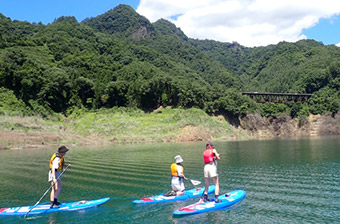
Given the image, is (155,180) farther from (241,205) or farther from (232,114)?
(232,114)

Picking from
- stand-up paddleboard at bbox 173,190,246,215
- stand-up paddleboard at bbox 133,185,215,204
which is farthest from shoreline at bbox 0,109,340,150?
stand-up paddleboard at bbox 173,190,246,215

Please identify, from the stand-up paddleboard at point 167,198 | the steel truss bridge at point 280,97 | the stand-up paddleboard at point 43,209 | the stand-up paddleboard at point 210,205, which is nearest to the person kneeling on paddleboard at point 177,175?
the stand-up paddleboard at point 167,198

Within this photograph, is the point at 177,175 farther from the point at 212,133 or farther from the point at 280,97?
the point at 280,97

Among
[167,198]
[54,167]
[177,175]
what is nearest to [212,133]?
[177,175]

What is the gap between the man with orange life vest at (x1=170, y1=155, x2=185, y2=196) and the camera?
51.0 feet

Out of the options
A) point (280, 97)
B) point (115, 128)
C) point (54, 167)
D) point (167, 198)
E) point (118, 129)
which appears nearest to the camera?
point (54, 167)

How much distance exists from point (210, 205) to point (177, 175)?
8.61 ft

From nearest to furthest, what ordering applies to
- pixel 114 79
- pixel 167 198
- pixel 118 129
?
pixel 167 198, pixel 118 129, pixel 114 79

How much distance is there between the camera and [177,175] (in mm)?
15648

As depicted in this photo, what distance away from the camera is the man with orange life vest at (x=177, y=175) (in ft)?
51.0

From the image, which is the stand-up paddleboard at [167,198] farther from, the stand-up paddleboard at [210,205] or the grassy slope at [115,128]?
the grassy slope at [115,128]

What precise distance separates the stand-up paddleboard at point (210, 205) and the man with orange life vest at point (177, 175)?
182cm

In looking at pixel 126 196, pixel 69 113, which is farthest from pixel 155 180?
pixel 69 113

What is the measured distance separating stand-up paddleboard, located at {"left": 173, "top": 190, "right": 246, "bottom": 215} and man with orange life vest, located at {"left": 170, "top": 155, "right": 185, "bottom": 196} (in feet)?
5.97
